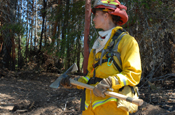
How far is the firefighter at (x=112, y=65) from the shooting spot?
5.06ft

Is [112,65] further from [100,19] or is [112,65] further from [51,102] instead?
[51,102]

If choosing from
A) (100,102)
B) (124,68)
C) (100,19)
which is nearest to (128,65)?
(124,68)

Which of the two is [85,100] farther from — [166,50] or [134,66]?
[166,50]

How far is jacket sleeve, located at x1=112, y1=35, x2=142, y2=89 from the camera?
1.53 metres

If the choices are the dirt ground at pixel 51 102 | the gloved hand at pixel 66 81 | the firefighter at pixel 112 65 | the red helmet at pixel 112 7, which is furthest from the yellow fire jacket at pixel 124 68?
the dirt ground at pixel 51 102

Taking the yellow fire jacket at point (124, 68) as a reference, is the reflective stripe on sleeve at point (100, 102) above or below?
below

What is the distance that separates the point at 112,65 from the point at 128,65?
0.20m

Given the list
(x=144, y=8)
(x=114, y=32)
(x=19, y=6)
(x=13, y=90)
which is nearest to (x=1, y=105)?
(x=13, y=90)

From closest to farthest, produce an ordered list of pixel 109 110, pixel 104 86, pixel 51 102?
pixel 104 86 < pixel 109 110 < pixel 51 102

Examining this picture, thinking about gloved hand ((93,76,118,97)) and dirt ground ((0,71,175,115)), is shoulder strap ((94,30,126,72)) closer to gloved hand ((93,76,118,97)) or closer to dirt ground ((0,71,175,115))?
gloved hand ((93,76,118,97))

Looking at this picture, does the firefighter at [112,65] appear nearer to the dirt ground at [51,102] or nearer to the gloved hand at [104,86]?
the gloved hand at [104,86]

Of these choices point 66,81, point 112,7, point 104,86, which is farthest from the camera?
point 66,81

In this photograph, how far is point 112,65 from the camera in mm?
1698

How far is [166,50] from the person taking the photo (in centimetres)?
671
